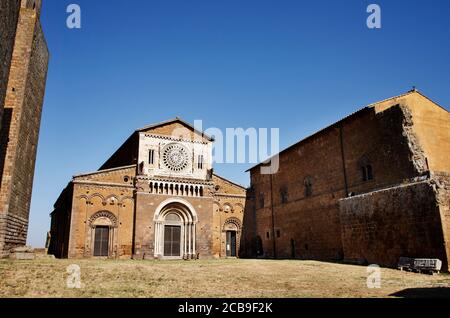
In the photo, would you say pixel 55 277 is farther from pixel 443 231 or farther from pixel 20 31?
pixel 443 231

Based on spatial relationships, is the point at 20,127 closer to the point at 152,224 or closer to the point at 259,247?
the point at 152,224

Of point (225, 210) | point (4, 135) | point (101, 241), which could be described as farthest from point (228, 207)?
point (4, 135)

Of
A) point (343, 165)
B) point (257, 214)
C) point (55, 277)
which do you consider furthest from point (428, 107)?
point (55, 277)

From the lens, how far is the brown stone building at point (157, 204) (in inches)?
1013

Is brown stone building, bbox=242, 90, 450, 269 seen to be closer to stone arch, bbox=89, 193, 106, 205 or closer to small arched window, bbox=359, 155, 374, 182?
small arched window, bbox=359, 155, 374, 182

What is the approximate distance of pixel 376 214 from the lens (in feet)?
56.4

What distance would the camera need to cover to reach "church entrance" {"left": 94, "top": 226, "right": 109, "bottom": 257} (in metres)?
25.6

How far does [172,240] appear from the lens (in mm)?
28453

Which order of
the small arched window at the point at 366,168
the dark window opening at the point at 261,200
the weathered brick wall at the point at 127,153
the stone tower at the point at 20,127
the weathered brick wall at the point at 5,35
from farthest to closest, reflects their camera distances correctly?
the dark window opening at the point at 261,200, the weathered brick wall at the point at 127,153, the small arched window at the point at 366,168, the stone tower at the point at 20,127, the weathered brick wall at the point at 5,35

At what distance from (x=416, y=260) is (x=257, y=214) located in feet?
62.7

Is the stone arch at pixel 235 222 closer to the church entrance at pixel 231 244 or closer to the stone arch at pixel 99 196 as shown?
the church entrance at pixel 231 244

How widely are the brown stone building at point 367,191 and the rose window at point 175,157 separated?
804cm
